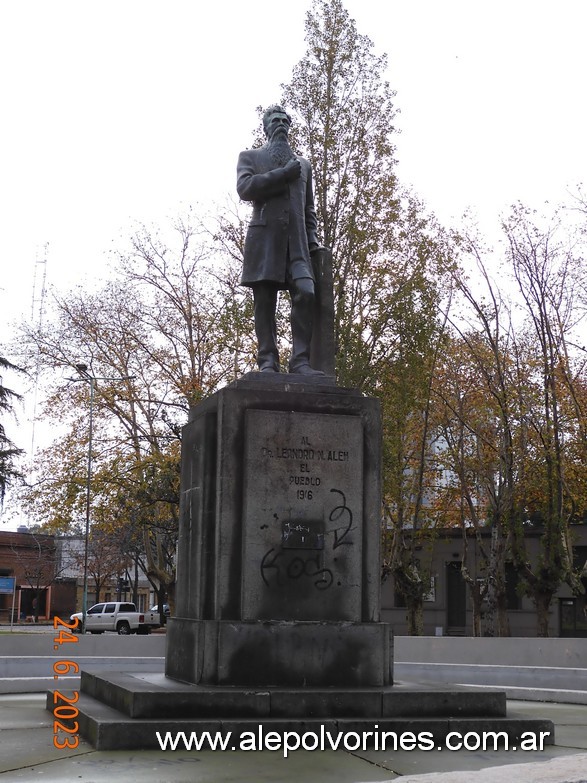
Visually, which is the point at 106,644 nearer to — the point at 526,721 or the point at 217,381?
the point at 526,721

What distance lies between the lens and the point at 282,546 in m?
8.78

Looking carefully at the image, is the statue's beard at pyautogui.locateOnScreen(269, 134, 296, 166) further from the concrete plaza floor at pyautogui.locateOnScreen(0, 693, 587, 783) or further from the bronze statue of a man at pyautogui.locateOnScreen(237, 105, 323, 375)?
the concrete plaza floor at pyautogui.locateOnScreen(0, 693, 587, 783)

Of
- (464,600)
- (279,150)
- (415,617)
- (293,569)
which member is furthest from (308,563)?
(464,600)

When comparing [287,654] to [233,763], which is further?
[287,654]

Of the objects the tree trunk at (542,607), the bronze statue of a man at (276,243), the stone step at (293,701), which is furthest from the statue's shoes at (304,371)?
the tree trunk at (542,607)

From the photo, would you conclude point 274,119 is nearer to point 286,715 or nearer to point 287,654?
point 287,654

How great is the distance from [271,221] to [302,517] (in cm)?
319

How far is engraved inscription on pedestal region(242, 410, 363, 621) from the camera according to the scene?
8.72 metres

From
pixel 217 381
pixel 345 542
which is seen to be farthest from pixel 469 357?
pixel 345 542

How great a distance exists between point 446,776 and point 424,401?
93.3 ft

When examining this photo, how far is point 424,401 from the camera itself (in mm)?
32781

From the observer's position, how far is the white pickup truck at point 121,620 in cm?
5144

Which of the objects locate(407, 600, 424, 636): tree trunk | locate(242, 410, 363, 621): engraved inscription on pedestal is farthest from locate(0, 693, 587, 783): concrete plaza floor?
locate(407, 600, 424, 636): tree trunk

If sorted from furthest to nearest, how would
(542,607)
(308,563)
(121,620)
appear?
(121,620) → (542,607) → (308,563)
